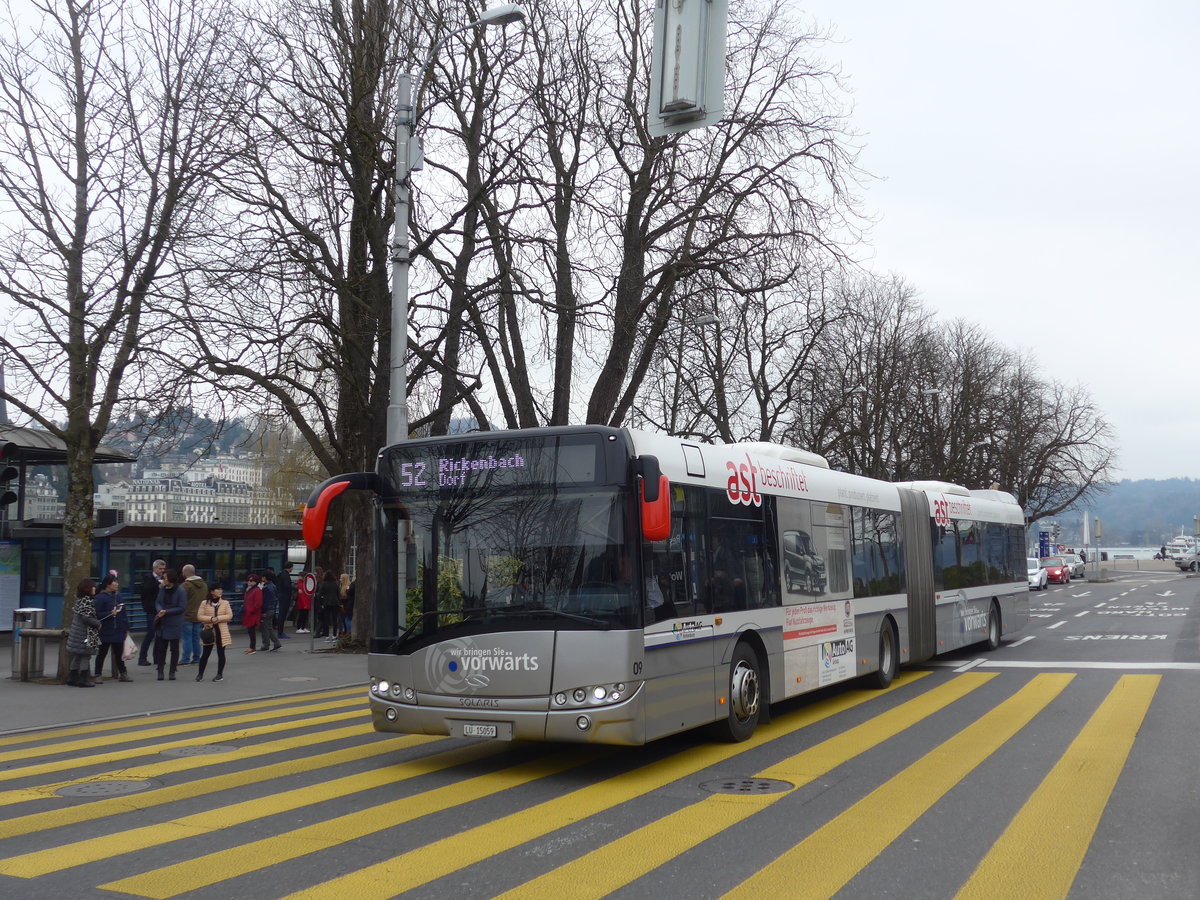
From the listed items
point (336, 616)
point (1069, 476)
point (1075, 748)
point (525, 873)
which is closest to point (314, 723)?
point (525, 873)

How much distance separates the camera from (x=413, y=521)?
9.25 meters

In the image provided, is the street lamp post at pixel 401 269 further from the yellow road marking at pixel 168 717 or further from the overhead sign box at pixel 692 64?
the overhead sign box at pixel 692 64

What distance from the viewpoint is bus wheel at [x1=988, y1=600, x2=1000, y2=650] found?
65.7 feet

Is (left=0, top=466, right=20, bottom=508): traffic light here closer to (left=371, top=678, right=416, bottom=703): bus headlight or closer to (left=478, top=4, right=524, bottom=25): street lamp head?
(left=371, top=678, right=416, bottom=703): bus headlight

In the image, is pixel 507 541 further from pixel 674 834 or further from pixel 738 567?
pixel 674 834

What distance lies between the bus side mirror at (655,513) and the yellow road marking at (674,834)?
6.17 ft

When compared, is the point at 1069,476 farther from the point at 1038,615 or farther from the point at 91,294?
the point at 91,294

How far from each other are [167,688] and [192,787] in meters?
8.03

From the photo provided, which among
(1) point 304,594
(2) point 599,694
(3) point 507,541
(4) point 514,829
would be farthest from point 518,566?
(1) point 304,594

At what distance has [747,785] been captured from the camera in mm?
8305

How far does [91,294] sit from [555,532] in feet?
32.0

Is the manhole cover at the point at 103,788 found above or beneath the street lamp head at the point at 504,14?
beneath

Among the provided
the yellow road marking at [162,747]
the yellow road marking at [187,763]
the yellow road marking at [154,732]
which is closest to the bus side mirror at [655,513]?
the yellow road marking at [187,763]

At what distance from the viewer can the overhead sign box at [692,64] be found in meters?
7.62
